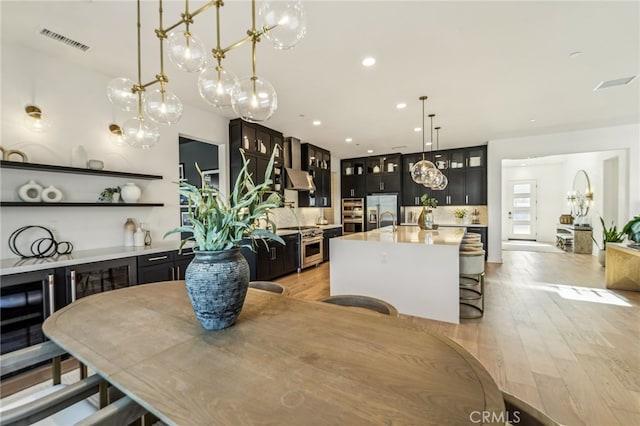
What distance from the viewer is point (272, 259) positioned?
15.8 feet

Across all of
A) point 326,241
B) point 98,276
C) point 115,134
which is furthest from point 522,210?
point 98,276

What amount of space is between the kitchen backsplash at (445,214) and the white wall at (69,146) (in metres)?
6.30

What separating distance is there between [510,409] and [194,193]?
133cm

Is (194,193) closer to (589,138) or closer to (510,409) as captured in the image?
(510,409)

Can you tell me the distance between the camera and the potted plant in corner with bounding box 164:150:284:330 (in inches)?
44.0

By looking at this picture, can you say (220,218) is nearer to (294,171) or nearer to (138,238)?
(138,238)

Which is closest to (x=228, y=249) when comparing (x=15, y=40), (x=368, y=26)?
(x=368, y=26)

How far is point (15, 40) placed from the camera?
95.8 inches

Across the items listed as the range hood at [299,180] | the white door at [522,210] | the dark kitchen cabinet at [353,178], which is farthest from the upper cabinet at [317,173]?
the white door at [522,210]

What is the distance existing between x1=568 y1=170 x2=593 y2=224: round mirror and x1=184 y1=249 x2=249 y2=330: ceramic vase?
9939mm

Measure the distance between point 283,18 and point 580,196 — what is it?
33.5 feet

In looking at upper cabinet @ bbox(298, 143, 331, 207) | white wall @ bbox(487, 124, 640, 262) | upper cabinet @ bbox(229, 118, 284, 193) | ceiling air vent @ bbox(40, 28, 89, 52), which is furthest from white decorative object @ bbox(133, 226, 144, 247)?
white wall @ bbox(487, 124, 640, 262)

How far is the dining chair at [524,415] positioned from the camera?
0.72 m

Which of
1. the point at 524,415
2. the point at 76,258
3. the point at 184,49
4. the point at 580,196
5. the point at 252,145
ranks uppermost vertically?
the point at 252,145
